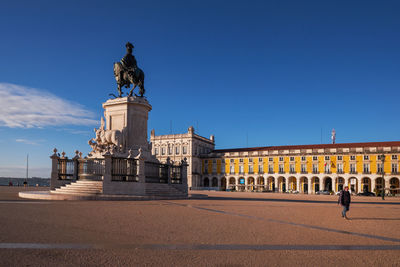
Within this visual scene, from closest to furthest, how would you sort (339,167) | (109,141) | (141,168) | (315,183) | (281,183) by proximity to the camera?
(141,168)
(109,141)
(339,167)
(315,183)
(281,183)

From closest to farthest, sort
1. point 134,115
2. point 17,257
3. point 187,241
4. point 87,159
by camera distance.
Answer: point 17,257
point 187,241
point 87,159
point 134,115

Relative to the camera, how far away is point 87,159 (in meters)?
18.4

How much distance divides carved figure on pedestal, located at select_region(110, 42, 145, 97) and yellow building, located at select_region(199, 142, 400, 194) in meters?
52.5

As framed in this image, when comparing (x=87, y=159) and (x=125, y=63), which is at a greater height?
(x=125, y=63)

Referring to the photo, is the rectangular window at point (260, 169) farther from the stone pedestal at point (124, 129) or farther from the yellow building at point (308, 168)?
the stone pedestal at point (124, 129)

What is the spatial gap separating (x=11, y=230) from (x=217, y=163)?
76812 millimetres

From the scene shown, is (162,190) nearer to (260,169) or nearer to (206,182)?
(260,169)

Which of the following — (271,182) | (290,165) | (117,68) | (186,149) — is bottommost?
(271,182)

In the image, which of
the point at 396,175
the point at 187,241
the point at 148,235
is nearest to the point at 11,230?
the point at 148,235

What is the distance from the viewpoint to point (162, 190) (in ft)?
62.2

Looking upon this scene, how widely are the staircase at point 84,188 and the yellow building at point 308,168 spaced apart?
55.2 m

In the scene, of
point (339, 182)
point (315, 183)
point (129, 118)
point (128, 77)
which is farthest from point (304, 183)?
point (129, 118)

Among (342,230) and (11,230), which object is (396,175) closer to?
(342,230)

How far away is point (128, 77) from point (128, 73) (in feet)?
0.93
